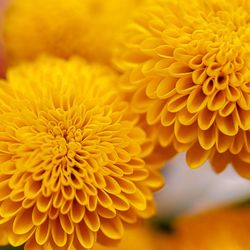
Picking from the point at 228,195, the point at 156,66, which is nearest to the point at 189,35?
the point at 156,66

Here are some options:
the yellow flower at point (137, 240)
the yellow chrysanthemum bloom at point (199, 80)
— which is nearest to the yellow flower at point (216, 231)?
the yellow flower at point (137, 240)

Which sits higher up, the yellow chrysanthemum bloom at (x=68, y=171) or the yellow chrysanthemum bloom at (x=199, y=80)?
A: the yellow chrysanthemum bloom at (x=199, y=80)

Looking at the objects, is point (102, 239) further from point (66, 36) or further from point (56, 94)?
point (66, 36)

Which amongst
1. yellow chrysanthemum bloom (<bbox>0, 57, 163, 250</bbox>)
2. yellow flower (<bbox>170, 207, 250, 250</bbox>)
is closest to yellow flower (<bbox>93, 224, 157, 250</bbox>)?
yellow flower (<bbox>170, 207, 250, 250</bbox>)

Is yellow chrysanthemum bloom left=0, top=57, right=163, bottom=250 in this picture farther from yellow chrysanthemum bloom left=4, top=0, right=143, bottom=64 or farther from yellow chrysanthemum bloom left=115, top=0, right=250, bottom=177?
yellow chrysanthemum bloom left=4, top=0, right=143, bottom=64

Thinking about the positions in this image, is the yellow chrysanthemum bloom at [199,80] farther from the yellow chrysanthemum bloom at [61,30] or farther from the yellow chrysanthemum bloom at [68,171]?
the yellow chrysanthemum bloom at [61,30]

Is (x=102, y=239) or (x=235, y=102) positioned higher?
(x=235, y=102)
